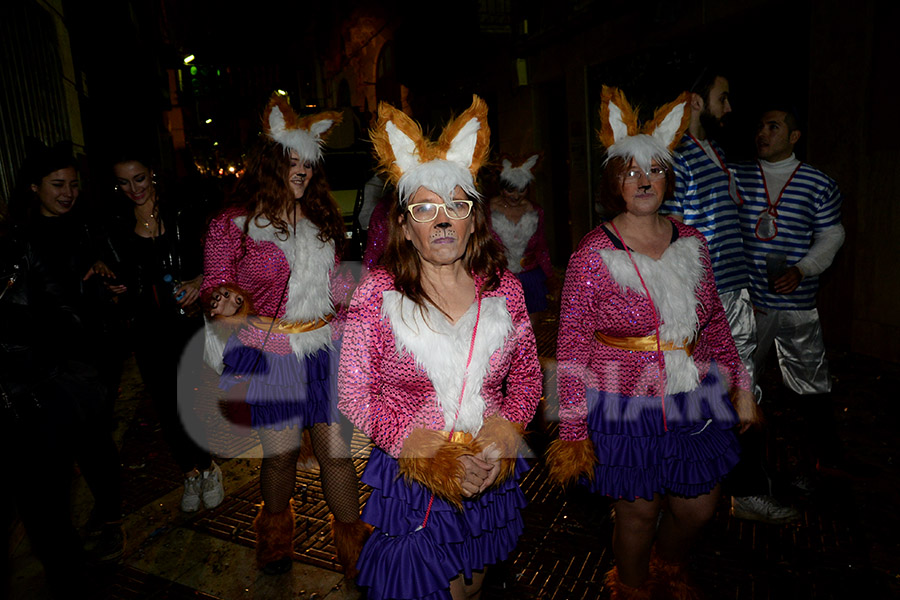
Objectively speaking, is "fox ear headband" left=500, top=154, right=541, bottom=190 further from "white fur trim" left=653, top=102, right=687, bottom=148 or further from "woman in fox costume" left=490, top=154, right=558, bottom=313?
"white fur trim" left=653, top=102, right=687, bottom=148

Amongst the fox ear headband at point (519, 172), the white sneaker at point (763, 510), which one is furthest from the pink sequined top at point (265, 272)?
the fox ear headband at point (519, 172)

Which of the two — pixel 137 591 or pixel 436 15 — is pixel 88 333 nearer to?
pixel 137 591

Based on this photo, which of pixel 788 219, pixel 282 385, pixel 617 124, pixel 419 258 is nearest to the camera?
pixel 419 258

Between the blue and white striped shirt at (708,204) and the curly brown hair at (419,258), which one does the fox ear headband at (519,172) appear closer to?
the blue and white striped shirt at (708,204)

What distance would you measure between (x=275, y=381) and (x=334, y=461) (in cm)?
54

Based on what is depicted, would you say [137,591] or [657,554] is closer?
[657,554]

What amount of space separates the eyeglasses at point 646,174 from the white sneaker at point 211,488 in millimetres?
3464

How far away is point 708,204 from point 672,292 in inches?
47.9

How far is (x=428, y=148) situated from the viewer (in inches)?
78.2

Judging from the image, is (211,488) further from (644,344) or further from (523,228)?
(523,228)

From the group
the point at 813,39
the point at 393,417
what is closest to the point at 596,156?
the point at 813,39

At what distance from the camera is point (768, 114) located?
3604 mm

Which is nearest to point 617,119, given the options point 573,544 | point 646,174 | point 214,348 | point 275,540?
point 646,174

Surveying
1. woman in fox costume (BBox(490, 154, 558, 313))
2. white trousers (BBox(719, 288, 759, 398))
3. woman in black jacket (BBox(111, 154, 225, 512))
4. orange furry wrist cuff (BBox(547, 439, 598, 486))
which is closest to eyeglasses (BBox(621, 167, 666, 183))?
orange furry wrist cuff (BBox(547, 439, 598, 486))
